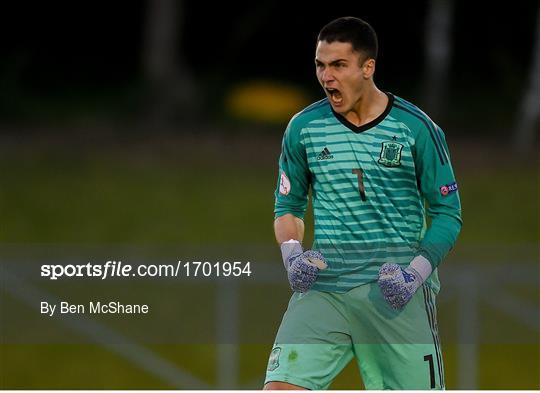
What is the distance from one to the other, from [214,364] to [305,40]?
798 centimetres

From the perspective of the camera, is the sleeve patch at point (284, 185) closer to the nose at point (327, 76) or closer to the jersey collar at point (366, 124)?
the jersey collar at point (366, 124)

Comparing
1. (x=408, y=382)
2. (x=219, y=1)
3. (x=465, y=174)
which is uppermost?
(x=219, y=1)

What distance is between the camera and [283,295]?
1652 cm

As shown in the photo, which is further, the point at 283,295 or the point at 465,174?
the point at 465,174

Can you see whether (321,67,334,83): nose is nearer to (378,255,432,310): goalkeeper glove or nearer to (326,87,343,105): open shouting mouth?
(326,87,343,105): open shouting mouth

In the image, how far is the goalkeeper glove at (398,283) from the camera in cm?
677

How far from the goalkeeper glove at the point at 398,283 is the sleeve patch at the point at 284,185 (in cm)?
65

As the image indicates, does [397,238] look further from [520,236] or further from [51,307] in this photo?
[520,236]

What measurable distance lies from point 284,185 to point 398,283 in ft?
2.62

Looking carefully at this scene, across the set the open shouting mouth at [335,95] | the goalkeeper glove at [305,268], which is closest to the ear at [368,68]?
the open shouting mouth at [335,95]

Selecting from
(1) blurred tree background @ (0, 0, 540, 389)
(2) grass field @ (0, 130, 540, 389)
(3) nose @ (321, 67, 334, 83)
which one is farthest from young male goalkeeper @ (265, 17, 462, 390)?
(1) blurred tree background @ (0, 0, 540, 389)

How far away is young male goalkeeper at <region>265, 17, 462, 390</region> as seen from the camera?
Answer: 6.93 metres

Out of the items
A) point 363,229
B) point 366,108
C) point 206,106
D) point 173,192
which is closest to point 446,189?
point 363,229

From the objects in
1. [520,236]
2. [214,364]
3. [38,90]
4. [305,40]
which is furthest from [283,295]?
[38,90]
